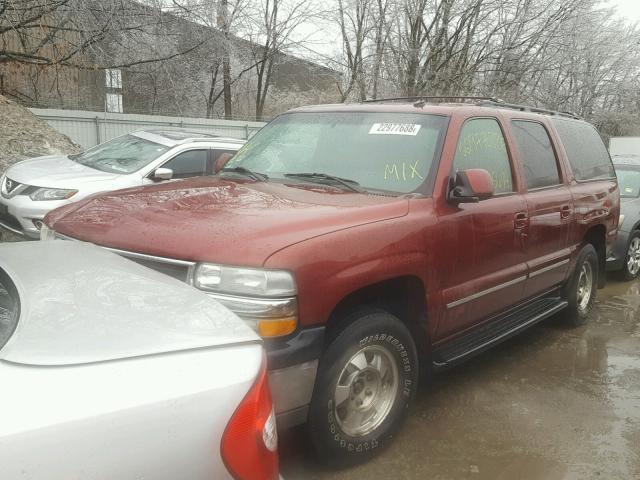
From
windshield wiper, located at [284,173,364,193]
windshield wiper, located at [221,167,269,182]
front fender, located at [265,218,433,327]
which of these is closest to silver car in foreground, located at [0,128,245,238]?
windshield wiper, located at [221,167,269,182]

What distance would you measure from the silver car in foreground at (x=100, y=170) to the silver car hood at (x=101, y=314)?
463 centimetres

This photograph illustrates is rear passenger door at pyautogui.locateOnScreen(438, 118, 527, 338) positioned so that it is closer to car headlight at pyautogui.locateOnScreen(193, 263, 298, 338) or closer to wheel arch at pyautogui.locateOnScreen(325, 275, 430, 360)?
wheel arch at pyautogui.locateOnScreen(325, 275, 430, 360)

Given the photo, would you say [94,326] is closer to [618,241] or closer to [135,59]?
[618,241]

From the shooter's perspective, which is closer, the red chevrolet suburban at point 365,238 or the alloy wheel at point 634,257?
the red chevrolet suburban at point 365,238

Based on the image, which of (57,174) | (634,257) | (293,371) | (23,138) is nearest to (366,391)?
(293,371)

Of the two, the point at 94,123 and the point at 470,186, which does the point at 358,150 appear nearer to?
the point at 470,186

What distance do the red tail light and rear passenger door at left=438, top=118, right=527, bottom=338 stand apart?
78.1 inches

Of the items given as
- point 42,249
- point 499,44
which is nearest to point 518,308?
point 42,249

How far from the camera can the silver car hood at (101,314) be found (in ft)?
4.73

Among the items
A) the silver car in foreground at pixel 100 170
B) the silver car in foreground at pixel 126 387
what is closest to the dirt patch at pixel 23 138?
the silver car in foreground at pixel 100 170

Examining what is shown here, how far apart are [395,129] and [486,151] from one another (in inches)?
27.5

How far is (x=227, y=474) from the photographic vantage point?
4.72ft

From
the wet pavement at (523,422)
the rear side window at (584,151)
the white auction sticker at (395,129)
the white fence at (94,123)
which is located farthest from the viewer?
the white fence at (94,123)

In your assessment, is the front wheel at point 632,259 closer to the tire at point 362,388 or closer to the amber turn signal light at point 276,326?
the tire at point 362,388
